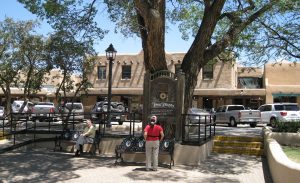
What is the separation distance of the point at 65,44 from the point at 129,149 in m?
11.6

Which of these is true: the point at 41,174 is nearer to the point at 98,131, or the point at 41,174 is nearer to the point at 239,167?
the point at 98,131

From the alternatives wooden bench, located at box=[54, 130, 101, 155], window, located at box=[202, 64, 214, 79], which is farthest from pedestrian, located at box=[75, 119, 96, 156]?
window, located at box=[202, 64, 214, 79]

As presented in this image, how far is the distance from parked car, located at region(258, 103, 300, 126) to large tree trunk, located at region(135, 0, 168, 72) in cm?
1860

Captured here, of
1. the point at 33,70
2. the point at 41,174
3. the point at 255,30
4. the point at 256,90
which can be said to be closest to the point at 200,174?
the point at 41,174

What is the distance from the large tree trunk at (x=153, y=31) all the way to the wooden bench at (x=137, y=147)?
9.03 feet

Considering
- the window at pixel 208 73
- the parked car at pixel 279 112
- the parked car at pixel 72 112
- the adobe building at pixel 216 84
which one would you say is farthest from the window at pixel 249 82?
the parked car at pixel 72 112

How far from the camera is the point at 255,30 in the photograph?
2392cm

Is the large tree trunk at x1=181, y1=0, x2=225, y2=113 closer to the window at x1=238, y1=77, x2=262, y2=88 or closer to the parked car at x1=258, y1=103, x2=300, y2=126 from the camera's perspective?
the parked car at x1=258, y1=103, x2=300, y2=126

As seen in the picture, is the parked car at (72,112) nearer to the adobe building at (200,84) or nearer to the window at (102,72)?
the adobe building at (200,84)

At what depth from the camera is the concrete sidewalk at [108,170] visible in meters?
12.0

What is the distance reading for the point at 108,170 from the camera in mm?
13242

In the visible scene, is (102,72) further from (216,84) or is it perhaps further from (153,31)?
(153,31)

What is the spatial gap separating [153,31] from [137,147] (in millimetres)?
3809

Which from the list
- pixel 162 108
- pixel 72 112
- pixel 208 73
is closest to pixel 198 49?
pixel 162 108
